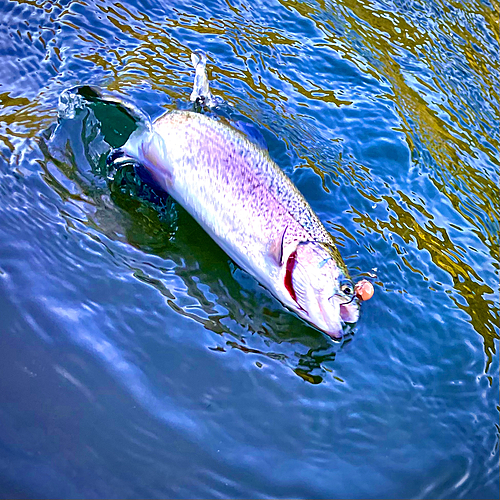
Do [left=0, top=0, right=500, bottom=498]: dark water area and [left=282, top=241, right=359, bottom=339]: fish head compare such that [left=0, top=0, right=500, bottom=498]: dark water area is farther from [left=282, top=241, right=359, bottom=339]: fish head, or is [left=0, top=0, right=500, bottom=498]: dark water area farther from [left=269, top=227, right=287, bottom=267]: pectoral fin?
[left=269, top=227, right=287, bottom=267]: pectoral fin

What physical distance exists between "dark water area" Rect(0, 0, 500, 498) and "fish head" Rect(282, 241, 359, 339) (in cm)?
15

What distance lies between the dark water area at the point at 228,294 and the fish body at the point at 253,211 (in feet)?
0.60

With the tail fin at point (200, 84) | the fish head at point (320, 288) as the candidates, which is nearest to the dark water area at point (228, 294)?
the fish head at point (320, 288)

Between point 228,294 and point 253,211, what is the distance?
0.64 metres

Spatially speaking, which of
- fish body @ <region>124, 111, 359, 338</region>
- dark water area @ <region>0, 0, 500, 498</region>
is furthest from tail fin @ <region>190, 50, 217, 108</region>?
fish body @ <region>124, 111, 359, 338</region>

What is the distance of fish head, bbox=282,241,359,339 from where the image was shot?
373cm

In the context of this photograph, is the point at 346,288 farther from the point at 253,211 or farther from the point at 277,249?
the point at 253,211

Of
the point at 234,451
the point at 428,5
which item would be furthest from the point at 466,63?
the point at 234,451

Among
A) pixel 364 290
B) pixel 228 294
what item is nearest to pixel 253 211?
pixel 228 294

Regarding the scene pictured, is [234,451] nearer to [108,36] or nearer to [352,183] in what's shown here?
[352,183]

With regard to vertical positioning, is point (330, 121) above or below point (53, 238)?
above

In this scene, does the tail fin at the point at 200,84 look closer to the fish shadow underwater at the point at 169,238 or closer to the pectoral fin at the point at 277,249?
the fish shadow underwater at the point at 169,238

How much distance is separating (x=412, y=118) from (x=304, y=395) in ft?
14.3

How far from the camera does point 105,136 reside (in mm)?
4754
